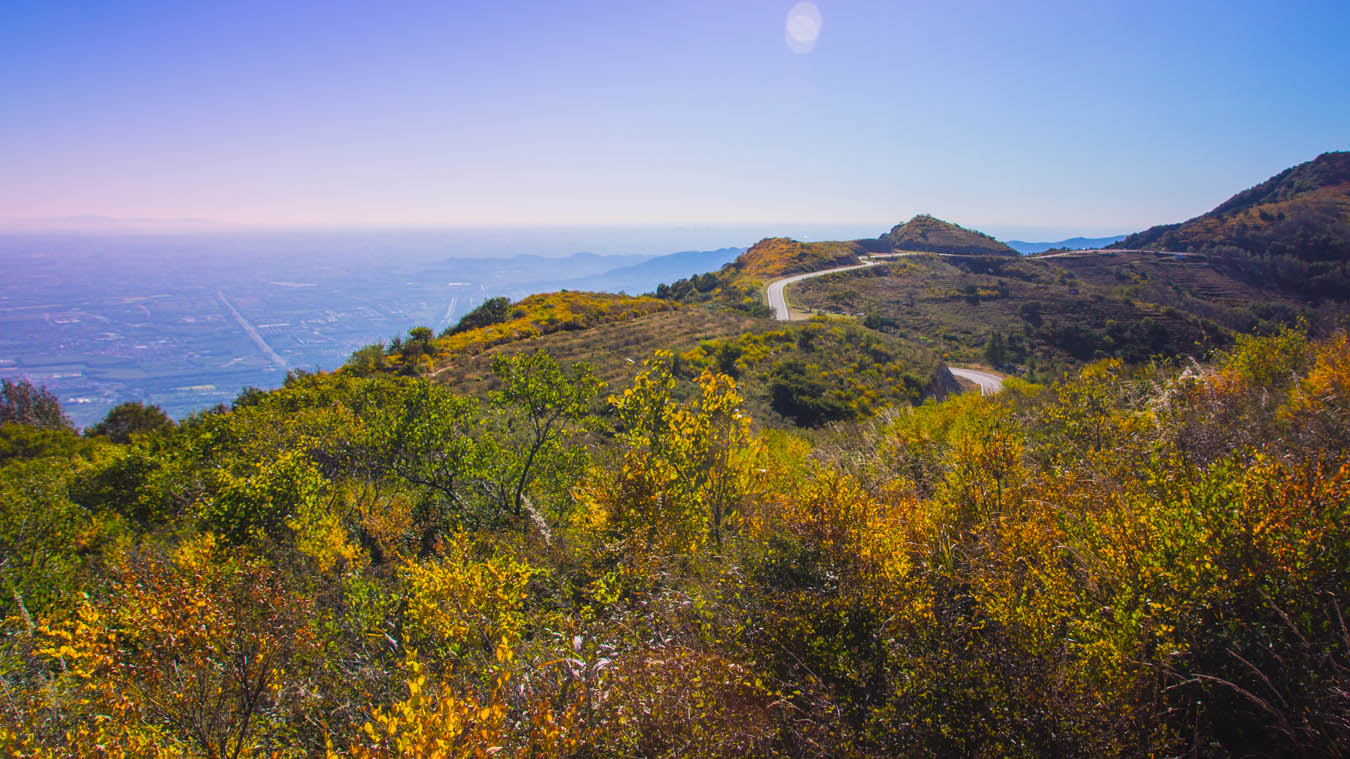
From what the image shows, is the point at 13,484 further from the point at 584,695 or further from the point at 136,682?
the point at 584,695

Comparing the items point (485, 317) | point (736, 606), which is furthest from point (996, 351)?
point (736, 606)

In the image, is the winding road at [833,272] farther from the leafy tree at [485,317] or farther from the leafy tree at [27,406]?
the leafy tree at [27,406]

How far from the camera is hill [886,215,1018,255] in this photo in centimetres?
9303

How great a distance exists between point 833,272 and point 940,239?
1512 inches

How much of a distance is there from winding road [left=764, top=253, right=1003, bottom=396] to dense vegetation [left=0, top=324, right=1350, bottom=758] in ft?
71.3

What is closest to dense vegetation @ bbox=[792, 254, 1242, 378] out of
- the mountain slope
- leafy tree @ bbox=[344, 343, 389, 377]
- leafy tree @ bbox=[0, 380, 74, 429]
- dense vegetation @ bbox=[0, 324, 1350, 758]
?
the mountain slope

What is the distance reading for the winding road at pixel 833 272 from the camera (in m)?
40.4

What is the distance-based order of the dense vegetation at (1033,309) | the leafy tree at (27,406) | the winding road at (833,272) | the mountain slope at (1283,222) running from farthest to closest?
the mountain slope at (1283,222)
the dense vegetation at (1033,309)
the winding road at (833,272)
the leafy tree at (27,406)

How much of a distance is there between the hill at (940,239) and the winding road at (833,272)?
9.45 meters

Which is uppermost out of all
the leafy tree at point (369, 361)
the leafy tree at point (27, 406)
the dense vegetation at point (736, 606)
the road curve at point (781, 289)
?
the road curve at point (781, 289)

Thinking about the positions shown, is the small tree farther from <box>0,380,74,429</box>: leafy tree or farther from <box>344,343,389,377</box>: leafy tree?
<box>0,380,74,429</box>: leafy tree

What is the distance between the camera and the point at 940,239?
98375mm

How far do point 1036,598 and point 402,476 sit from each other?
14.6m

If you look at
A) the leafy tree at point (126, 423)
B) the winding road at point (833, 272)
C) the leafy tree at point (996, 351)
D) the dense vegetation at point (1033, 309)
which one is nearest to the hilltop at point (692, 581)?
the leafy tree at point (126, 423)
